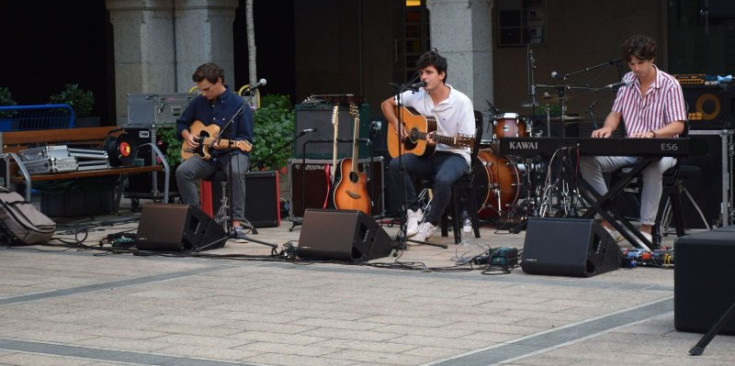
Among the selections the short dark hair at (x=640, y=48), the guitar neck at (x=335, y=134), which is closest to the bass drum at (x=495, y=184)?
the guitar neck at (x=335, y=134)

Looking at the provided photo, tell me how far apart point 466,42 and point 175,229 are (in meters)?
4.88

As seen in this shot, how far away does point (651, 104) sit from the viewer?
35.1 feet

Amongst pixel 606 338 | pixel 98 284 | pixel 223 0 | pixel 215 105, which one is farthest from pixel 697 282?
pixel 223 0

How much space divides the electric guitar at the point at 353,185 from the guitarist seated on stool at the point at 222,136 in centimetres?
86

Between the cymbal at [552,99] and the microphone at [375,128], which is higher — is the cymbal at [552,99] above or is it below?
above

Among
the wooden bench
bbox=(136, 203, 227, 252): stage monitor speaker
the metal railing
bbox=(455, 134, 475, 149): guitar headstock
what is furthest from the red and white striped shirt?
the metal railing

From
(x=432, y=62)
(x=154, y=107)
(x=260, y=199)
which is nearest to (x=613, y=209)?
(x=432, y=62)

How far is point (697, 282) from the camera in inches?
284

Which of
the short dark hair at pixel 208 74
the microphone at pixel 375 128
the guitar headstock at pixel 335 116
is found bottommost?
the microphone at pixel 375 128

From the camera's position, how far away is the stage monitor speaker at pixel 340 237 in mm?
10336

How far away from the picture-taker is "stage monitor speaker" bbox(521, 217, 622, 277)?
9.27 m

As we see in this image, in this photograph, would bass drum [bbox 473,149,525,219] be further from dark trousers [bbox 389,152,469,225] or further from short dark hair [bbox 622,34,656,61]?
short dark hair [bbox 622,34,656,61]

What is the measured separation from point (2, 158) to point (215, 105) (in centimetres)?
227

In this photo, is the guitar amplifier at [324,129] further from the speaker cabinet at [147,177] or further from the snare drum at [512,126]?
the speaker cabinet at [147,177]
